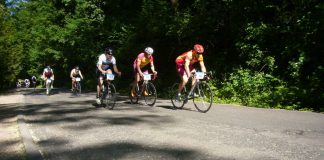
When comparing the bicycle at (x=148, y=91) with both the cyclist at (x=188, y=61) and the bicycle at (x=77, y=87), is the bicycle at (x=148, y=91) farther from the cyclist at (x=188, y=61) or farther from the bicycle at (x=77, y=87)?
the bicycle at (x=77, y=87)

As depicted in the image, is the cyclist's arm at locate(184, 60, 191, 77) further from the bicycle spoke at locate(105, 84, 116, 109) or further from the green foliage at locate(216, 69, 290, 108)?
the green foliage at locate(216, 69, 290, 108)

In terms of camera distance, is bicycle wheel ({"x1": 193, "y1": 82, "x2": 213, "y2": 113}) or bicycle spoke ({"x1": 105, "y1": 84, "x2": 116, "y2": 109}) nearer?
bicycle wheel ({"x1": 193, "y1": 82, "x2": 213, "y2": 113})

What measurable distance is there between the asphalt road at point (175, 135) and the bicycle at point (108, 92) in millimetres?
1274

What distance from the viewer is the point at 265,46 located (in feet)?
54.2

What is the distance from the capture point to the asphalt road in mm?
5797

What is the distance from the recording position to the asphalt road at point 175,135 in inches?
228

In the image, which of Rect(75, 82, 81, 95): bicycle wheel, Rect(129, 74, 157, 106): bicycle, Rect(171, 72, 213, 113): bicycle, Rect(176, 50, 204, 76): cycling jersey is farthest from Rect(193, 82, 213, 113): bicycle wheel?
Rect(75, 82, 81, 95): bicycle wheel

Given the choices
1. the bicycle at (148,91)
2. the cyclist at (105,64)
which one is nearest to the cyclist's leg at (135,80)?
the bicycle at (148,91)

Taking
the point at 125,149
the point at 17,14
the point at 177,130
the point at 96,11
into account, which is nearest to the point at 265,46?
the point at 177,130

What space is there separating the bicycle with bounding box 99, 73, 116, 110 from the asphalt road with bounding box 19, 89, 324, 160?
127 centimetres

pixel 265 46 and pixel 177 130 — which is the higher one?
pixel 265 46

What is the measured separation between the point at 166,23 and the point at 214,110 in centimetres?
957

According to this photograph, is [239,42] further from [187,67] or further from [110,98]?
[110,98]

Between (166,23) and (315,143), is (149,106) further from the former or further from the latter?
(166,23)
